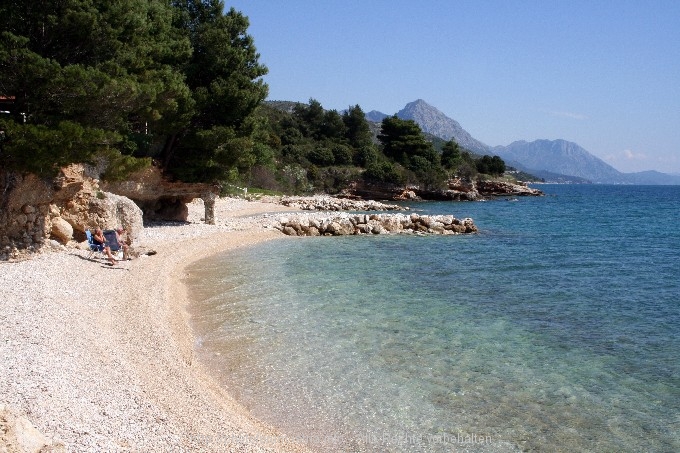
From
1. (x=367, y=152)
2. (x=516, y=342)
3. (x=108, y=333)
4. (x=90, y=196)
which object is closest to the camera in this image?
(x=108, y=333)

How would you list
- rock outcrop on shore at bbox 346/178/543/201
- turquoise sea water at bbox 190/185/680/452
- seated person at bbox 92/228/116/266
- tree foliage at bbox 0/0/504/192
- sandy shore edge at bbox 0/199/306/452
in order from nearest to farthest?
sandy shore edge at bbox 0/199/306/452 → turquoise sea water at bbox 190/185/680/452 → tree foliage at bbox 0/0/504/192 → seated person at bbox 92/228/116/266 → rock outcrop on shore at bbox 346/178/543/201

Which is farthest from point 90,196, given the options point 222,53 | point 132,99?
point 222,53

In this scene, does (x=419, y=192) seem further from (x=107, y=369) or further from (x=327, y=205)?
(x=107, y=369)

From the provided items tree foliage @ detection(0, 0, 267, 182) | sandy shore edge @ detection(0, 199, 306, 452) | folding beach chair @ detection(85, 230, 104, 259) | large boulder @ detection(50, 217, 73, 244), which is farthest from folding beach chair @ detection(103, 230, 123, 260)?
tree foliage @ detection(0, 0, 267, 182)

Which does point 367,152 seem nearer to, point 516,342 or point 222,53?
point 222,53

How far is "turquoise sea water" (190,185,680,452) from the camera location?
24.0 ft

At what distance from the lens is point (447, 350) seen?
1041 cm

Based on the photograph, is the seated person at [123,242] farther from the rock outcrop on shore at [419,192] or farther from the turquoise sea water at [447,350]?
the rock outcrop on shore at [419,192]

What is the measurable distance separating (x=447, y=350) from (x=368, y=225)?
20.7m

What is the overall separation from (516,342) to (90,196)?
1437 cm

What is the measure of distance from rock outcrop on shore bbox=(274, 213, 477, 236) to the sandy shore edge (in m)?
15.4

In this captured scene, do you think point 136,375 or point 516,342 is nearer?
point 136,375

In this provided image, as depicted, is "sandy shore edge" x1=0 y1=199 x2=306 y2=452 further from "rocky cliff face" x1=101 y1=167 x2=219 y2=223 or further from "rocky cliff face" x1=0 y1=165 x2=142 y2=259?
"rocky cliff face" x1=101 y1=167 x2=219 y2=223

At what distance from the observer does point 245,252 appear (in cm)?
2206
